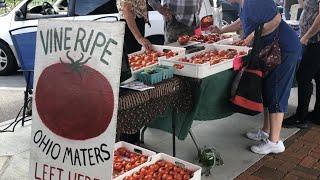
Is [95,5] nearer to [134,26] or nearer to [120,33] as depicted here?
[134,26]

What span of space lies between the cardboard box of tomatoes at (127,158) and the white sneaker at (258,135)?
1.75 meters

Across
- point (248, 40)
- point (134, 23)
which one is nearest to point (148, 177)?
point (134, 23)

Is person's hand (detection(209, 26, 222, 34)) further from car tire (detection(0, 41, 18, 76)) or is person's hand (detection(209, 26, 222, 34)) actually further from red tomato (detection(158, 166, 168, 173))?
car tire (detection(0, 41, 18, 76))

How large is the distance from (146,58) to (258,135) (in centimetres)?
166

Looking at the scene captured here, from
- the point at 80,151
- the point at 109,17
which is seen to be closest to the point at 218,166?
the point at 80,151

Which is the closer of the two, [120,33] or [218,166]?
[120,33]

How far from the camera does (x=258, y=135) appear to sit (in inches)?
171

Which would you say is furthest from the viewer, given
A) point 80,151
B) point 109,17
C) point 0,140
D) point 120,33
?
point 109,17

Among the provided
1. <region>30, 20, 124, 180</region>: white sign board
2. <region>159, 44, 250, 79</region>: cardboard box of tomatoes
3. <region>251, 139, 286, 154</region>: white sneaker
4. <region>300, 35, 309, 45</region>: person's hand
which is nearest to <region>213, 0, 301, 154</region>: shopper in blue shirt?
<region>251, 139, 286, 154</region>: white sneaker

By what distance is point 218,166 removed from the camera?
12.2 ft

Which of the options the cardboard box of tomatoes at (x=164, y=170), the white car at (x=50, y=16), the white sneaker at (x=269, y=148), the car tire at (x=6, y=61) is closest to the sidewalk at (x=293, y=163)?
the white sneaker at (x=269, y=148)

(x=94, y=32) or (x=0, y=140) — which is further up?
(x=94, y=32)

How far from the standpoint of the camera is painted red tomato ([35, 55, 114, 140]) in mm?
1894

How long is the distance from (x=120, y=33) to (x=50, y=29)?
1.42 ft
